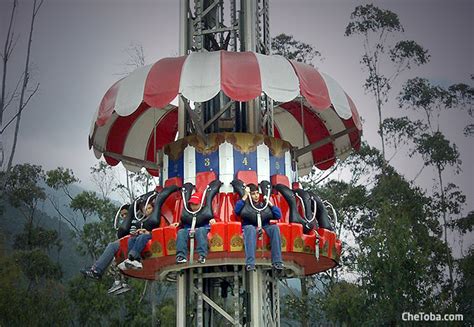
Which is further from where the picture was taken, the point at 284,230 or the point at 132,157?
the point at 132,157

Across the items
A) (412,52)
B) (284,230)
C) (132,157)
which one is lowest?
(284,230)

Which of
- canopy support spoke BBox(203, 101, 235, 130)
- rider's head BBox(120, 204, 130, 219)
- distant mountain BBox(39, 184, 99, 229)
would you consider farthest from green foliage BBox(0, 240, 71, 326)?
canopy support spoke BBox(203, 101, 235, 130)

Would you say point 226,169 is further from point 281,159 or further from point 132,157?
point 132,157

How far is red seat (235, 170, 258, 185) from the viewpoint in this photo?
439 inches

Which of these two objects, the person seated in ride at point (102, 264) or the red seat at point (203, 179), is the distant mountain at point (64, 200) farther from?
the red seat at point (203, 179)

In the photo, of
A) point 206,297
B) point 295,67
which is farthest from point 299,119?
point 206,297

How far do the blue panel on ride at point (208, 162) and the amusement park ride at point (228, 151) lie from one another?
2 cm

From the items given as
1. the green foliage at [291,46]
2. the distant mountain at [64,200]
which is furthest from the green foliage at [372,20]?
the distant mountain at [64,200]

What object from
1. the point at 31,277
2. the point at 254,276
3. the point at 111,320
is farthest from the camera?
the point at 31,277

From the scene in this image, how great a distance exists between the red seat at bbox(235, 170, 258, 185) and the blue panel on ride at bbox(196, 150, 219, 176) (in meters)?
0.44

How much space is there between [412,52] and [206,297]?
67.9ft

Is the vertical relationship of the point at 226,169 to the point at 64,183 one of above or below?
below

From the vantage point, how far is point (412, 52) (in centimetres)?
2916

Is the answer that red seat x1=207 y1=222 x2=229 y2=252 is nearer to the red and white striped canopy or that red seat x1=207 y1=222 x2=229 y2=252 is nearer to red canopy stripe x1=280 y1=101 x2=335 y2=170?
the red and white striped canopy
